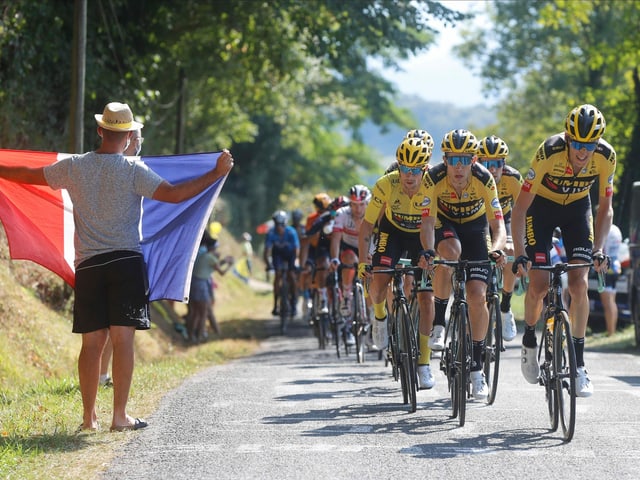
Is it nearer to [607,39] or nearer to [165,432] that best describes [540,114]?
[607,39]

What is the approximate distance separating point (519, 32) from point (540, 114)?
4.28m

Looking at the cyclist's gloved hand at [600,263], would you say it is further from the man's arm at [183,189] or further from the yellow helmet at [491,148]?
the yellow helmet at [491,148]

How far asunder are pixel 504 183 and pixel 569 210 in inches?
104

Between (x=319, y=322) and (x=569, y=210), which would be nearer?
(x=569, y=210)

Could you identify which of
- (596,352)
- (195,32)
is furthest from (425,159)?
(195,32)

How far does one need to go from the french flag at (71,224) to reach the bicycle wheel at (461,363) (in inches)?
86.2

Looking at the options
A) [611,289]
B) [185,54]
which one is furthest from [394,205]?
[185,54]

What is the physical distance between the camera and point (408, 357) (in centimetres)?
1016

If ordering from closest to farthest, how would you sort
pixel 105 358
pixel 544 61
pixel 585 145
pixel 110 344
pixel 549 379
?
pixel 549 379, pixel 585 145, pixel 105 358, pixel 110 344, pixel 544 61

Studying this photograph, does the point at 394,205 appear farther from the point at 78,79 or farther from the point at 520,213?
the point at 78,79

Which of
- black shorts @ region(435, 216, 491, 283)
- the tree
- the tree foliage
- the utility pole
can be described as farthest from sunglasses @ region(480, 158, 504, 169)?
the tree foliage

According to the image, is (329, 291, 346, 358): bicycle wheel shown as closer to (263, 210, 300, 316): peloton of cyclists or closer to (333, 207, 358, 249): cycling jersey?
(333, 207, 358, 249): cycling jersey

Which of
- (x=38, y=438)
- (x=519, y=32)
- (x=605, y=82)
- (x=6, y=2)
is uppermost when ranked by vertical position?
(x=519, y=32)

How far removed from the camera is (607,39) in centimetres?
4350
